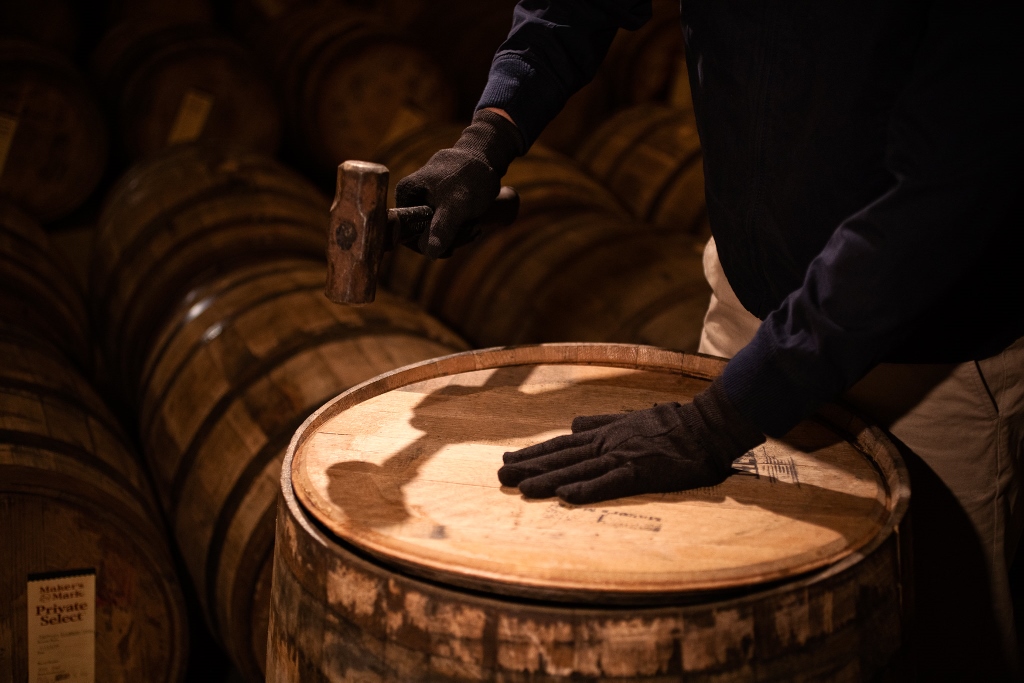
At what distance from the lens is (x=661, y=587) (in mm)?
808

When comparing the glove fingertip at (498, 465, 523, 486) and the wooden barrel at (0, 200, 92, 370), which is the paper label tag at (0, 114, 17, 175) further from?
the glove fingertip at (498, 465, 523, 486)

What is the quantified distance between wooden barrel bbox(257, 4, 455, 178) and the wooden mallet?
267 cm

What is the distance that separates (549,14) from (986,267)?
836 mm

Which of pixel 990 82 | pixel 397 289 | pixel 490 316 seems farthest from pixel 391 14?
pixel 990 82

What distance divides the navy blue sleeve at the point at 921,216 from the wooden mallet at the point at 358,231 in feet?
1.87

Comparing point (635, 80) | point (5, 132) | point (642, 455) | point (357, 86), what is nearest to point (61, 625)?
point (642, 455)

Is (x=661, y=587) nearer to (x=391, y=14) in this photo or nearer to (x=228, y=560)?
(x=228, y=560)

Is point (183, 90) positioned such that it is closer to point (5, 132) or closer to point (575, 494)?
point (5, 132)

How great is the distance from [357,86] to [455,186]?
2627 mm

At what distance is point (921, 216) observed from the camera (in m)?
0.94

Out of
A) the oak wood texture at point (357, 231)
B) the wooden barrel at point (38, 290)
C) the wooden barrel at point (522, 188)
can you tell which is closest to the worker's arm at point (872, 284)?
the oak wood texture at point (357, 231)

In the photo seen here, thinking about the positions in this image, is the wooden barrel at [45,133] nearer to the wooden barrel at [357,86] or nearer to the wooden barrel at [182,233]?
the wooden barrel at [182,233]

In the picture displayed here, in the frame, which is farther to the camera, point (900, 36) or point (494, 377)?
point (494, 377)

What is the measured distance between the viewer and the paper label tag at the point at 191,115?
12.2 feet
